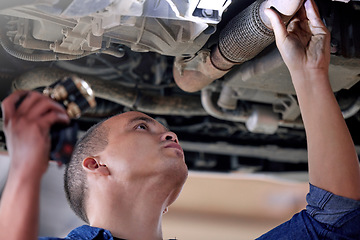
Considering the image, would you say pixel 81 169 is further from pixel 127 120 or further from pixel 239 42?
pixel 239 42

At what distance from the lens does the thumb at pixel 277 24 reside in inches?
50.6

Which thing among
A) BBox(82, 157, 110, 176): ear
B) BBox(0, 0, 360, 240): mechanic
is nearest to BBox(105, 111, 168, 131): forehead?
BBox(0, 0, 360, 240): mechanic

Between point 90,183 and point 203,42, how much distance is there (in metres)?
0.53

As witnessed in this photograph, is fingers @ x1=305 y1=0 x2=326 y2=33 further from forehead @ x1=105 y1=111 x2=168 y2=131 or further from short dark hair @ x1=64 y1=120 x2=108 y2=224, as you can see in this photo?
short dark hair @ x1=64 y1=120 x2=108 y2=224

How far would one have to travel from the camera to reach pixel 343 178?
1.26m

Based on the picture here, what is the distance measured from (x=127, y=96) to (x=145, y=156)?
625 mm

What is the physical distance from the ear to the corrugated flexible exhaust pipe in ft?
1.46

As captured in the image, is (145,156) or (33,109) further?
(145,156)

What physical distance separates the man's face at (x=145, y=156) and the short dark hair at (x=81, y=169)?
46 mm

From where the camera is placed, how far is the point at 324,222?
1.31 meters

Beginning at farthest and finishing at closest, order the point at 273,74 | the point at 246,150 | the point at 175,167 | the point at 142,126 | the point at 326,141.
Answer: the point at 246,150, the point at 273,74, the point at 142,126, the point at 175,167, the point at 326,141

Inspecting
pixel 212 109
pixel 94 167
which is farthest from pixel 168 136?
pixel 212 109

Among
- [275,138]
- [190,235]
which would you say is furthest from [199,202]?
[275,138]

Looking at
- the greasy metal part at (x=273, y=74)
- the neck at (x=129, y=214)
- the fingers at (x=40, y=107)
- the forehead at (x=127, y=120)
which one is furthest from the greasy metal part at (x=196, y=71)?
the fingers at (x=40, y=107)
